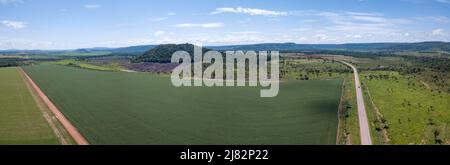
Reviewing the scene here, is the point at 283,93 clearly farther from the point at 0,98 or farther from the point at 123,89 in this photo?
the point at 0,98

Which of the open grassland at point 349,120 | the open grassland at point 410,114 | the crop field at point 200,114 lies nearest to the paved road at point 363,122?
the open grassland at point 349,120

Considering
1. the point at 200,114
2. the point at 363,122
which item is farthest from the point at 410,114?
the point at 200,114

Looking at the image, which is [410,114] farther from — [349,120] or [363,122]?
[349,120]

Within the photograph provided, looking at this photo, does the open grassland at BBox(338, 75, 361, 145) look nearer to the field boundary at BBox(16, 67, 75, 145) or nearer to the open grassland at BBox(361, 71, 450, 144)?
the open grassland at BBox(361, 71, 450, 144)

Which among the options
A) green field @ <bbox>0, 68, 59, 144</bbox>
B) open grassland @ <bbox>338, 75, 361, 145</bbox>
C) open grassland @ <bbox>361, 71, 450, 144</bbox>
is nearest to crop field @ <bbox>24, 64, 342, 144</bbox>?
open grassland @ <bbox>338, 75, 361, 145</bbox>

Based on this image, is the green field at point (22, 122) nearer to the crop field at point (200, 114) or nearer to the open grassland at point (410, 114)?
the crop field at point (200, 114)

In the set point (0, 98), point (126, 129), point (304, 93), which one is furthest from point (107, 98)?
point (304, 93)
